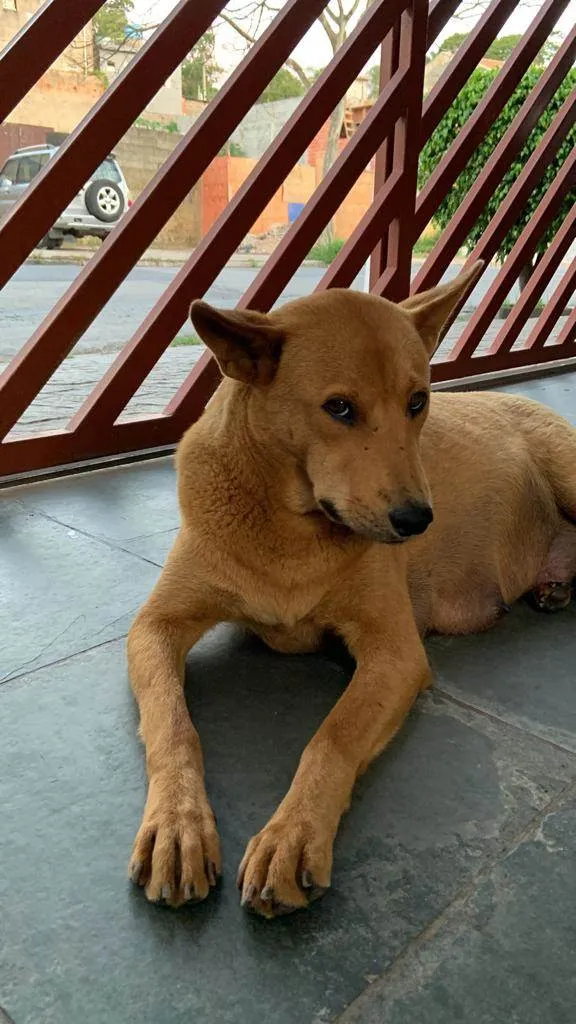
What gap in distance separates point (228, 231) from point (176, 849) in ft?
10.5

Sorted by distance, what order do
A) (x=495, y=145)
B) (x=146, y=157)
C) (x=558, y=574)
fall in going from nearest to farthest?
1. (x=558, y=574)
2. (x=495, y=145)
3. (x=146, y=157)

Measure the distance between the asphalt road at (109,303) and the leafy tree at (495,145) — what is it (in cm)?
168

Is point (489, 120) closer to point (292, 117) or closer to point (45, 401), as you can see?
point (292, 117)

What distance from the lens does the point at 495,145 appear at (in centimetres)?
705

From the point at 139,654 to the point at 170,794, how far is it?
0.47m

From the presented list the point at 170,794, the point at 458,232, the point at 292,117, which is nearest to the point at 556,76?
the point at 458,232

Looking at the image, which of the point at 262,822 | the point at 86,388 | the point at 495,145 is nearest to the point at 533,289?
the point at 495,145

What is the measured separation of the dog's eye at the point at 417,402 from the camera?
1.85 meters

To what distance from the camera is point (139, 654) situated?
1882mm

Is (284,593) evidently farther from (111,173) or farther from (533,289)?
(111,173)

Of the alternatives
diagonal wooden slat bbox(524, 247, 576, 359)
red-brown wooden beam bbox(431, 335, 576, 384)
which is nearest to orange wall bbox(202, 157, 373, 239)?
red-brown wooden beam bbox(431, 335, 576, 384)

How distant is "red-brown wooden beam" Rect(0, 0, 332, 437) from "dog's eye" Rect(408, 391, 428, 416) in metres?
2.11

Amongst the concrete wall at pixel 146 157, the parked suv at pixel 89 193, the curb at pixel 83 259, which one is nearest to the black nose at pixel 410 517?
the curb at pixel 83 259

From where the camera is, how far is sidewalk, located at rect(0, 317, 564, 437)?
4.89m
